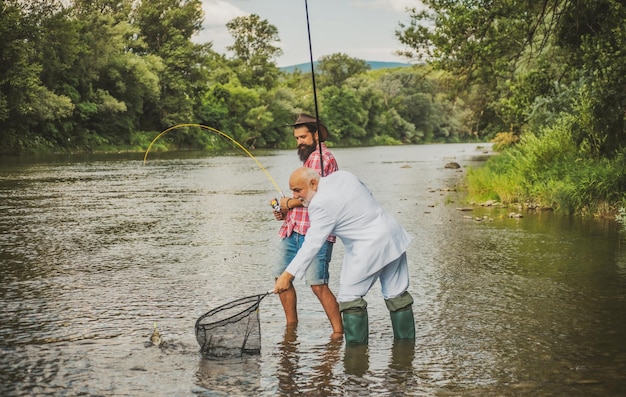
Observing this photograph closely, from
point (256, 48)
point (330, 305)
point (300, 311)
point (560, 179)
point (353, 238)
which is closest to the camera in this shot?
point (353, 238)

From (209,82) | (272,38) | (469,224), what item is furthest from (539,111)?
(272,38)

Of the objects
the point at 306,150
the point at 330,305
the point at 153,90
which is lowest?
the point at 330,305

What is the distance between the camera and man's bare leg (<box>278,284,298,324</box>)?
7430mm

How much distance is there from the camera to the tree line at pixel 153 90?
187ft

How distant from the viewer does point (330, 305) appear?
6957 millimetres

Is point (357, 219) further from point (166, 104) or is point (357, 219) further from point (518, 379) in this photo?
point (166, 104)

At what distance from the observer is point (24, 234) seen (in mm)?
14086

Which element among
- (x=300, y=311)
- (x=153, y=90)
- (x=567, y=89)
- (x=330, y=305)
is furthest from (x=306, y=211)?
(x=153, y=90)

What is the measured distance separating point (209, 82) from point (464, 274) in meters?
98.8

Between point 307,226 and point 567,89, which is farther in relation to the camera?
point 567,89

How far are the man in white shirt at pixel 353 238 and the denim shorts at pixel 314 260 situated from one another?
1.33 feet

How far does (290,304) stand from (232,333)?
1.10 m

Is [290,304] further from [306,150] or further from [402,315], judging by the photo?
[306,150]

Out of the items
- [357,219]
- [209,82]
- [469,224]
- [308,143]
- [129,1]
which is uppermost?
[129,1]
